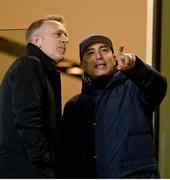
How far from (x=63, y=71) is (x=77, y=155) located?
2.84 ft

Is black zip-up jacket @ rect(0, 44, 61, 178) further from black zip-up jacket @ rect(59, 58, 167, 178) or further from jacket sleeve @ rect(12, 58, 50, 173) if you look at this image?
black zip-up jacket @ rect(59, 58, 167, 178)

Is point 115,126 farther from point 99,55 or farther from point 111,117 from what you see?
point 99,55

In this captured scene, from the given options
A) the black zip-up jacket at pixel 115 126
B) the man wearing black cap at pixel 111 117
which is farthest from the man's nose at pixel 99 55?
the black zip-up jacket at pixel 115 126

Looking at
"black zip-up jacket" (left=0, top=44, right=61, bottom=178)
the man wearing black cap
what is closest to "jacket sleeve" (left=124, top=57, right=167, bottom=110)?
the man wearing black cap

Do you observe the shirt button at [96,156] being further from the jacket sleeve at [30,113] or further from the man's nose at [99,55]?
the man's nose at [99,55]

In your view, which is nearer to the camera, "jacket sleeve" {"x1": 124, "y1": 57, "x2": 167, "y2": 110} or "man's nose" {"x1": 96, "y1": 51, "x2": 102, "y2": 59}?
"jacket sleeve" {"x1": 124, "y1": 57, "x2": 167, "y2": 110}

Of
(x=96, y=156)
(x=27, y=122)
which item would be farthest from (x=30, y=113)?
(x=96, y=156)

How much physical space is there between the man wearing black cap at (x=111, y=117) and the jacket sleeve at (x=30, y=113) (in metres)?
0.36

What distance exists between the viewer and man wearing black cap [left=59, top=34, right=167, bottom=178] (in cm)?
192

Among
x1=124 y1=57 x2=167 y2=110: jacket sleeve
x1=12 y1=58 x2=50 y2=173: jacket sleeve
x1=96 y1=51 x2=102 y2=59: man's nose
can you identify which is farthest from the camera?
x1=96 y1=51 x2=102 y2=59: man's nose

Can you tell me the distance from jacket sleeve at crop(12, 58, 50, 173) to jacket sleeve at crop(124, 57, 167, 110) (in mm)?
430

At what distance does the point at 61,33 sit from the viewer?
2018 millimetres

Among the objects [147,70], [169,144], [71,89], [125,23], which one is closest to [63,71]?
[71,89]

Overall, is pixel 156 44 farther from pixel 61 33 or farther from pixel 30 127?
pixel 30 127
